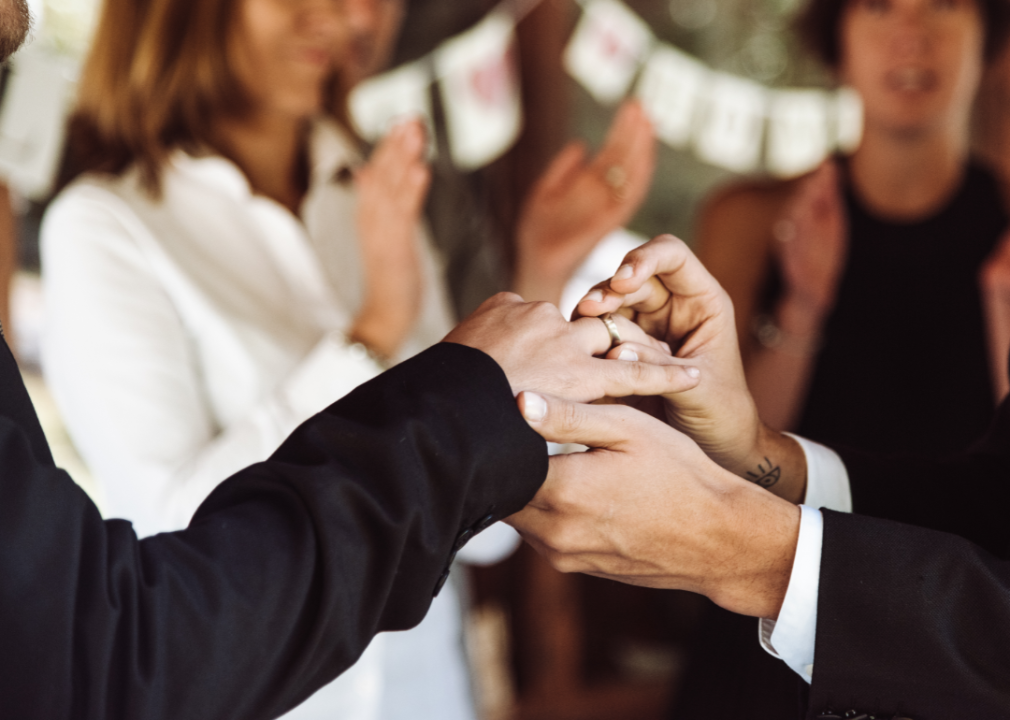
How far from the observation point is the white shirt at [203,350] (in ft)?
3.10

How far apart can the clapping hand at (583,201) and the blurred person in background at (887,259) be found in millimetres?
315

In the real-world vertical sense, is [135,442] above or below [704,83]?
below

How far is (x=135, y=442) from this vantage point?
95 cm

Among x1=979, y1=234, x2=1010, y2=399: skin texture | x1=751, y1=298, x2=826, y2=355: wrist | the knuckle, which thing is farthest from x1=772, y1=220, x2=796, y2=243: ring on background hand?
the knuckle

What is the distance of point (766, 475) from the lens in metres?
0.79

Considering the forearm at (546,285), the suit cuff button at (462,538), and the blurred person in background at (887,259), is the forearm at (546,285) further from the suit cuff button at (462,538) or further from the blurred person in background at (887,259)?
the suit cuff button at (462,538)

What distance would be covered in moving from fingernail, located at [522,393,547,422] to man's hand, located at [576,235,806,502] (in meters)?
0.15

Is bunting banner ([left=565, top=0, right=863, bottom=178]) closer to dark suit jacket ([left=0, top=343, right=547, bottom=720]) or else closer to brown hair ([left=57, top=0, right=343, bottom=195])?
brown hair ([left=57, top=0, right=343, bottom=195])

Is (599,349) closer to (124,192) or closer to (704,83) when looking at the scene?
(124,192)

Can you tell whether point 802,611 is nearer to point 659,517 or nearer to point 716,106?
point 659,517

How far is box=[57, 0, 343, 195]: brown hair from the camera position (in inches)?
43.0

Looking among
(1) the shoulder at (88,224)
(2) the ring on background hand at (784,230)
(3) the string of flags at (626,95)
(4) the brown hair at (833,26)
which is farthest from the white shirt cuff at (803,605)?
(3) the string of flags at (626,95)

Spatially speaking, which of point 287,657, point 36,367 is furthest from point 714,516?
point 36,367

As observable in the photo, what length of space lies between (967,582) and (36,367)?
3.88 ft
